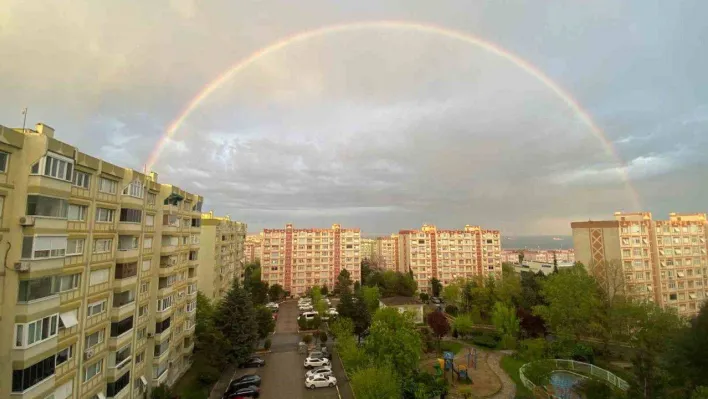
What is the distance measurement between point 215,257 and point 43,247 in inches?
1304

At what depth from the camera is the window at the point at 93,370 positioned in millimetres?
16844

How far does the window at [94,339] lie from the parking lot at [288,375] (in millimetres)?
12010

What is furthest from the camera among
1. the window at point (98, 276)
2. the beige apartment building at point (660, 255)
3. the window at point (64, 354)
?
the beige apartment building at point (660, 255)

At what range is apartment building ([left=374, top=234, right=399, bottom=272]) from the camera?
99812 mm

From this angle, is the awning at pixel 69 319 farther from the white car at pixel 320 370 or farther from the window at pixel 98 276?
the white car at pixel 320 370

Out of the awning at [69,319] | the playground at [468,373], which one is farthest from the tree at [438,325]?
the awning at [69,319]

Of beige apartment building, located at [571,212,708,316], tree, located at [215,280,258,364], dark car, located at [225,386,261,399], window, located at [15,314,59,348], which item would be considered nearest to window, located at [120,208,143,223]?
window, located at [15,314,59,348]

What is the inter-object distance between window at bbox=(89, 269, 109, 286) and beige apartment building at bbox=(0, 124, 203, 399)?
0.16ft

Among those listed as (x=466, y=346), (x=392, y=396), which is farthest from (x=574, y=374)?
(x=392, y=396)

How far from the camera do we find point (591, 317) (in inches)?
1404

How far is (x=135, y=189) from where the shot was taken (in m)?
21.2

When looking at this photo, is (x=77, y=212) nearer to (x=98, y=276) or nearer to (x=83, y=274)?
(x=83, y=274)

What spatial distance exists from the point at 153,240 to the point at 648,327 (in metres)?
36.8

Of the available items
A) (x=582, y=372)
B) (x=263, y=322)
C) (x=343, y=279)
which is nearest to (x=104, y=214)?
(x=263, y=322)
